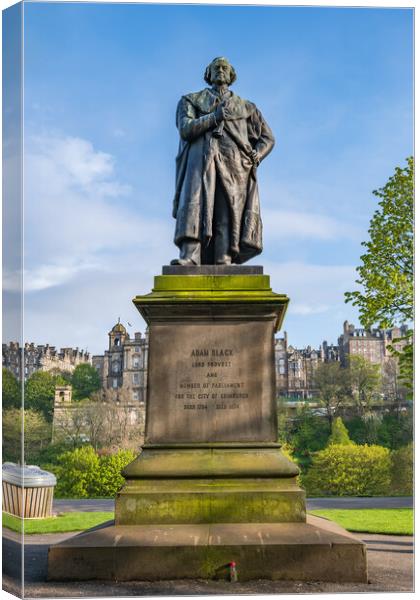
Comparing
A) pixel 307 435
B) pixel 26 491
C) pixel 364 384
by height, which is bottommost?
pixel 307 435

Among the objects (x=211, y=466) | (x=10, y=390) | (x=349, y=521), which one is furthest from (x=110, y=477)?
(x=10, y=390)

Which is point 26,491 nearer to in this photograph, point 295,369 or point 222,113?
point 222,113

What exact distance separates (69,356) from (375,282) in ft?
243

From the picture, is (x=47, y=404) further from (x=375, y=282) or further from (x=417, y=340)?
(x=417, y=340)

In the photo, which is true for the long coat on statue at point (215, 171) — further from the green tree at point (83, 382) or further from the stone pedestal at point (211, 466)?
the green tree at point (83, 382)

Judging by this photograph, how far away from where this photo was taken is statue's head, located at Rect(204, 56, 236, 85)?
31.7 feet

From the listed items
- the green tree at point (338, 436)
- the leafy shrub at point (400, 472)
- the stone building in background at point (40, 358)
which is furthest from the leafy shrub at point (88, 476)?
the green tree at point (338, 436)

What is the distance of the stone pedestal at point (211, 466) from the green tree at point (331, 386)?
191ft

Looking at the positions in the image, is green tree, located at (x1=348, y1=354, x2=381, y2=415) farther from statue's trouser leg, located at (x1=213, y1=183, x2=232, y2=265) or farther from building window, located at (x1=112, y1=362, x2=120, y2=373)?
statue's trouser leg, located at (x1=213, y1=183, x2=232, y2=265)

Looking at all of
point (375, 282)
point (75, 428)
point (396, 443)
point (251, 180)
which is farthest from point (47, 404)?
point (251, 180)

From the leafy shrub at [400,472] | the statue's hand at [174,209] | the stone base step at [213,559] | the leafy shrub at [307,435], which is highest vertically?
the statue's hand at [174,209]

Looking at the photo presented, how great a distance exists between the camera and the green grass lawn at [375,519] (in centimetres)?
1233

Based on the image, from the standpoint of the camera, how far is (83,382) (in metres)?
87.8

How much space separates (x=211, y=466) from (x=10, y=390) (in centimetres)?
236
